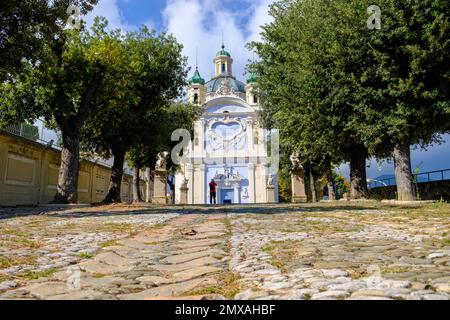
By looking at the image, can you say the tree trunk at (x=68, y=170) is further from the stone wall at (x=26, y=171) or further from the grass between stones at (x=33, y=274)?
the grass between stones at (x=33, y=274)

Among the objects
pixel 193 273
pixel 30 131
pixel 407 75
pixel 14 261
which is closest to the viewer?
pixel 193 273

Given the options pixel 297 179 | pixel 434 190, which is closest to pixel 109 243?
pixel 434 190

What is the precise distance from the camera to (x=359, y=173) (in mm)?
20750

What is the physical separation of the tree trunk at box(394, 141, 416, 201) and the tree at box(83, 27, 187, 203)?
12.6 meters

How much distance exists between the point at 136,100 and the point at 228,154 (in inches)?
1322

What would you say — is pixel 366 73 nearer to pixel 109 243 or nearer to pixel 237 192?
pixel 109 243

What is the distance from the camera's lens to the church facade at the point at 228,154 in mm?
51594

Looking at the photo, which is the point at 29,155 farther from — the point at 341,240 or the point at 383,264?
the point at 383,264

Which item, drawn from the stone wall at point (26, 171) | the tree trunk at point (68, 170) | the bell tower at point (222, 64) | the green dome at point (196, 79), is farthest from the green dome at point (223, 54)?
the tree trunk at point (68, 170)

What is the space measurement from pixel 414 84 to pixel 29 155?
18.0m

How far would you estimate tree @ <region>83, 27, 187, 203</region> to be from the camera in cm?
2017

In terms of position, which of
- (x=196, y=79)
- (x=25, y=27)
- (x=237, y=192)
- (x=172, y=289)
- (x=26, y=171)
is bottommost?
(x=172, y=289)

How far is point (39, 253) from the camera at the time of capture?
14.5ft

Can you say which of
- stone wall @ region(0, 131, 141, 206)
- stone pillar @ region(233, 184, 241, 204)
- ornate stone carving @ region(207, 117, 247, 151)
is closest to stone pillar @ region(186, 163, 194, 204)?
ornate stone carving @ region(207, 117, 247, 151)
